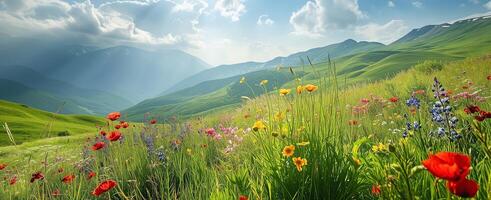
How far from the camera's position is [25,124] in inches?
1693

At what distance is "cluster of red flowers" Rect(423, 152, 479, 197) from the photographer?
1.01 metres

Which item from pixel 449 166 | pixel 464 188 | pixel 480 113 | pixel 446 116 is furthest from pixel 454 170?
pixel 446 116

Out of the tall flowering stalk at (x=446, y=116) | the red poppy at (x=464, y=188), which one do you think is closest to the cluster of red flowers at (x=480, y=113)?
the tall flowering stalk at (x=446, y=116)

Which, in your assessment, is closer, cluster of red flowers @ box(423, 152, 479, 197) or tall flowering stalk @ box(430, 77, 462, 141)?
cluster of red flowers @ box(423, 152, 479, 197)

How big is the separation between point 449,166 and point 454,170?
0.06 feet

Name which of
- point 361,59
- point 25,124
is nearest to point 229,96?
point 361,59

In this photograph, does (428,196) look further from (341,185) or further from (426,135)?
(426,135)

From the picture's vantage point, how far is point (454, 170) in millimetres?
1004

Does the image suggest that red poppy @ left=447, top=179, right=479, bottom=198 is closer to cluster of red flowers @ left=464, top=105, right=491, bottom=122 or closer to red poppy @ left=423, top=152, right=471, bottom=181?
red poppy @ left=423, top=152, right=471, bottom=181

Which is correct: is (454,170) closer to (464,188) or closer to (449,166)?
(449,166)

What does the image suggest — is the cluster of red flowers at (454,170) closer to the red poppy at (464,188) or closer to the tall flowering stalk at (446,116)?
the red poppy at (464,188)

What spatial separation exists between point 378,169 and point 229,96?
19195 centimetres

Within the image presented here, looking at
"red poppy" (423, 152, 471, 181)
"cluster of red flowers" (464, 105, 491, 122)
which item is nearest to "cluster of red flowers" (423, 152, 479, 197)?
"red poppy" (423, 152, 471, 181)

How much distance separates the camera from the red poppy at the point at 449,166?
1.01 metres
